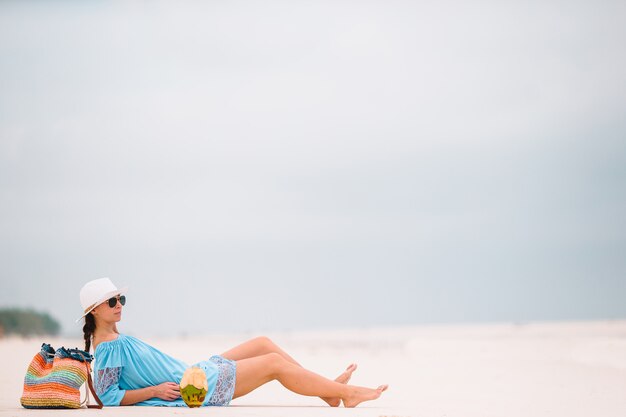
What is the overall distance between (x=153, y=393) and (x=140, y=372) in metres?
0.19

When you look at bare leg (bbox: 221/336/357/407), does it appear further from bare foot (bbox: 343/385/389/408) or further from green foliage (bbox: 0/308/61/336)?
green foliage (bbox: 0/308/61/336)

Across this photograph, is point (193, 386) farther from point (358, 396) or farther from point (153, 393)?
point (358, 396)

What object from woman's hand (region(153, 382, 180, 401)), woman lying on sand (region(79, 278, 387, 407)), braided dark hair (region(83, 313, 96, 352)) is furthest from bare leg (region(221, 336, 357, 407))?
braided dark hair (region(83, 313, 96, 352))

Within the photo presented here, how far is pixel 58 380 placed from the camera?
6.40m

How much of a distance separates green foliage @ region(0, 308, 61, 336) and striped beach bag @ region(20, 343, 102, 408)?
107 feet

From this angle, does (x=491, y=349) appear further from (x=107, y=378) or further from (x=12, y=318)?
(x=12, y=318)

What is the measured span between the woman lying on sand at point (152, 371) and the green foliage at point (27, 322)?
32.6m

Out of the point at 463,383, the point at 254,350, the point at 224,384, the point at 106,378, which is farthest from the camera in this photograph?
the point at 463,383

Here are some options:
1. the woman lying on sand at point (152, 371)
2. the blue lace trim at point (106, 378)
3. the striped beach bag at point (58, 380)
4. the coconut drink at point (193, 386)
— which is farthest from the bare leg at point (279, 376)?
the striped beach bag at point (58, 380)

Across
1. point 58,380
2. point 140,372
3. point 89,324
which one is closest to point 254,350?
point 140,372

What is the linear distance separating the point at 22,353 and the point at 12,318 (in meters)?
27.2

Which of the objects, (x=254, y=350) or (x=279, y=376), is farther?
(x=254, y=350)

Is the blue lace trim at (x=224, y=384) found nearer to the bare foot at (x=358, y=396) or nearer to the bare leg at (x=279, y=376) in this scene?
the bare leg at (x=279, y=376)

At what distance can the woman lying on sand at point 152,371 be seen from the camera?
6543 millimetres
